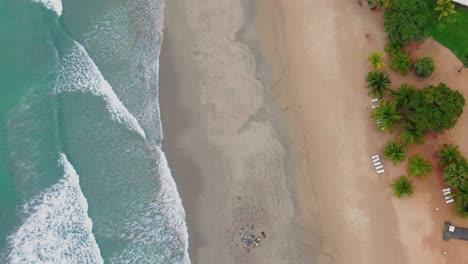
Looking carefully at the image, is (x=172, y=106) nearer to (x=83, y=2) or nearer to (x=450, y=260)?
(x=83, y=2)

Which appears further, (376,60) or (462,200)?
(376,60)

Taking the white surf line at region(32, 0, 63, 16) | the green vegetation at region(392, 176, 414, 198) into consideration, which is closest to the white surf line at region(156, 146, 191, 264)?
the white surf line at region(32, 0, 63, 16)

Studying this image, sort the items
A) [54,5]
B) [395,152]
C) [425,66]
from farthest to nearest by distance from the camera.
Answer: [54,5]
[425,66]
[395,152]

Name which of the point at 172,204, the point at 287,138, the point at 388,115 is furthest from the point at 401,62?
the point at 172,204

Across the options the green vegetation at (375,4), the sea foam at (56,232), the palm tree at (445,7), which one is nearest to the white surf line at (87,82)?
the sea foam at (56,232)

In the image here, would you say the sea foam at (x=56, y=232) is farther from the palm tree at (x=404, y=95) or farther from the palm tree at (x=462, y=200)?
the palm tree at (x=462, y=200)

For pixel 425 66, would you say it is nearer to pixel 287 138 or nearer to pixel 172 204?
pixel 287 138

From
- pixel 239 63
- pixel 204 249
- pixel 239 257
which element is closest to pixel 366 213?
pixel 239 257

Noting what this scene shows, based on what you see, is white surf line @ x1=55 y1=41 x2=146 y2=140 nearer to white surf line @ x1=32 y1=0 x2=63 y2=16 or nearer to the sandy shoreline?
the sandy shoreline
